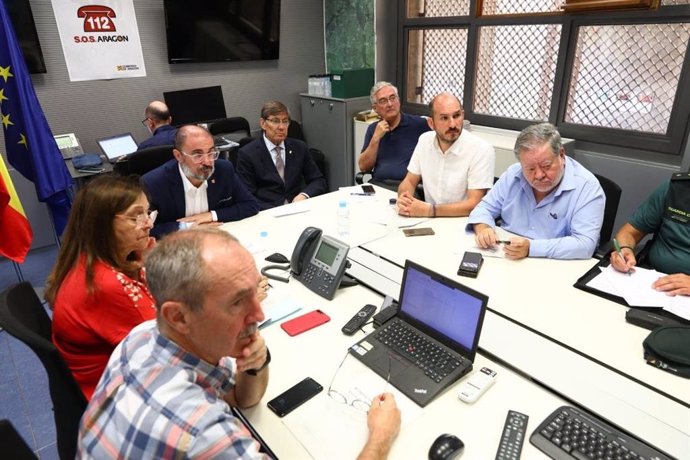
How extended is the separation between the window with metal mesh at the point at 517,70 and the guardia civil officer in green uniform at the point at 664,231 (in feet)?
5.71

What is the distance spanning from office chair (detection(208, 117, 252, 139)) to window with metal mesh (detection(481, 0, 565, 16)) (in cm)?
241

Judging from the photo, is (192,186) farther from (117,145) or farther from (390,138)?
(117,145)

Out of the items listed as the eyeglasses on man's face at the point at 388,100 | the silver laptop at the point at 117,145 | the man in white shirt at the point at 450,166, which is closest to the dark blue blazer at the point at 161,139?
the silver laptop at the point at 117,145

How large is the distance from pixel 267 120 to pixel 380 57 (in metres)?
2.10

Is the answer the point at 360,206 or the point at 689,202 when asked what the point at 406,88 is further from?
the point at 689,202

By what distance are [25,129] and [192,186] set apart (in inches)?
55.1

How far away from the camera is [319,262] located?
1.85m

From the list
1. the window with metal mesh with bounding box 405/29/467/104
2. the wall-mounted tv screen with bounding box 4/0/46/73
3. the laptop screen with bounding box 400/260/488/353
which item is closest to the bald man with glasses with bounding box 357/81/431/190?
the window with metal mesh with bounding box 405/29/467/104

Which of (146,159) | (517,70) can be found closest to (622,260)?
(517,70)

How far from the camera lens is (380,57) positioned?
464 cm

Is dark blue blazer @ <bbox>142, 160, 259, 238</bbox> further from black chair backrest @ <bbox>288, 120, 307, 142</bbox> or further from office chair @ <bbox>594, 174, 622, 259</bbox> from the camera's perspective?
black chair backrest @ <bbox>288, 120, 307, 142</bbox>

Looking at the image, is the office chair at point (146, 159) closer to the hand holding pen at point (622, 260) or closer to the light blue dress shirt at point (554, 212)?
the light blue dress shirt at point (554, 212)

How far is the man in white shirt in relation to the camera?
2521 millimetres

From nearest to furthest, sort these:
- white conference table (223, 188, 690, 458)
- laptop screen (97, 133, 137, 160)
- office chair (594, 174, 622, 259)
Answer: white conference table (223, 188, 690, 458) < office chair (594, 174, 622, 259) < laptop screen (97, 133, 137, 160)
